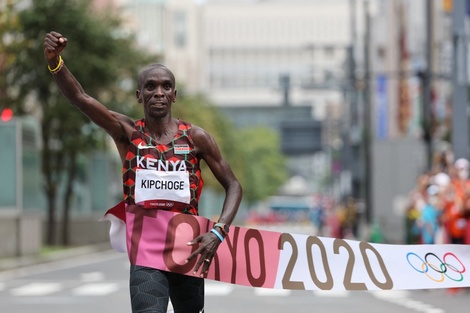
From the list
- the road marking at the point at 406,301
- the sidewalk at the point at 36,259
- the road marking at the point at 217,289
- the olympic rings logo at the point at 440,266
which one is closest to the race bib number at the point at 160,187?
the olympic rings logo at the point at 440,266

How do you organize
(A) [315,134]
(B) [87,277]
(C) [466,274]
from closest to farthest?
(C) [466,274]
(B) [87,277]
(A) [315,134]

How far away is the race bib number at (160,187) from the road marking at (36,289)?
540 inches

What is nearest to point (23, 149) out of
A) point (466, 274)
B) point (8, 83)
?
point (8, 83)

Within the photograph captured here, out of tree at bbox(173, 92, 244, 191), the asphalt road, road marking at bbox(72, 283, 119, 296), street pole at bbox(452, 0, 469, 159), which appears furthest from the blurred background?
tree at bbox(173, 92, 244, 191)

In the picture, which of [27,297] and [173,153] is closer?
[173,153]

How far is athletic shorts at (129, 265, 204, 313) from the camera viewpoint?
283 inches

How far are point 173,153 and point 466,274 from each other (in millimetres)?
2059

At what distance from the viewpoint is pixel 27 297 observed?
2019 cm

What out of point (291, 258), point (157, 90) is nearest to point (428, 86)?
point (291, 258)

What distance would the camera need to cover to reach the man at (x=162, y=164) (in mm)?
7293

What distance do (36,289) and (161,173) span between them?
50.1ft

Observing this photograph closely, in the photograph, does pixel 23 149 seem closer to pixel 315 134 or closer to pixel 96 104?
pixel 96 104

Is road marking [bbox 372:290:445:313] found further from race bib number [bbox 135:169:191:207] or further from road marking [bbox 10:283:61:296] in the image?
race bib number [bbox 135:169:191:207]

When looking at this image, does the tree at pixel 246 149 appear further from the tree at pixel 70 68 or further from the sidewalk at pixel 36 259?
the sidewalk at pixel 36 259
